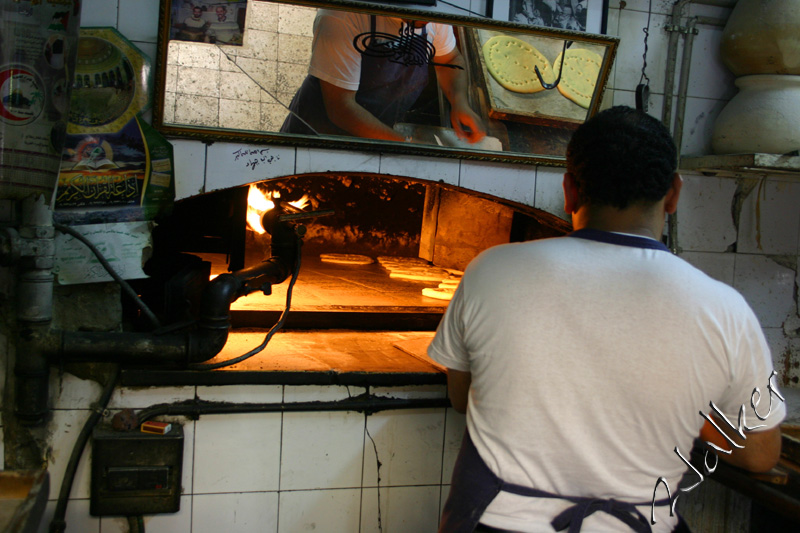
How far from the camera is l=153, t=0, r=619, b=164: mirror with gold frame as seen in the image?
2139 mm

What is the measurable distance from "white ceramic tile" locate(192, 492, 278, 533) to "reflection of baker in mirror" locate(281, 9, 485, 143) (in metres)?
1.32

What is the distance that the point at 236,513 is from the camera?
2.20 metres

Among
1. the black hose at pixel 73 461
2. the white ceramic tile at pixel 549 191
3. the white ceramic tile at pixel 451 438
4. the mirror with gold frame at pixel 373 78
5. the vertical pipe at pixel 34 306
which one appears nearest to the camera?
the vertical pipe at pixel 34 306

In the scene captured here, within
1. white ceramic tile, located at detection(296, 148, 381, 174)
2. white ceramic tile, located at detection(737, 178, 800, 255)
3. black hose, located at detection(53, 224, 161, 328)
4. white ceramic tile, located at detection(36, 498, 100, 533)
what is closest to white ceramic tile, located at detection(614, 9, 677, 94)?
white ceramic tile, located at detection(737, 178, 800, 255)

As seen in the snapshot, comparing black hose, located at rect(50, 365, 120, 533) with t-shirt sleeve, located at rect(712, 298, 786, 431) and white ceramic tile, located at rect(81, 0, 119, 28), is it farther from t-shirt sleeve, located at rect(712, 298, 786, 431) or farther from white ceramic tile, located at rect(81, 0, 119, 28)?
t-shirt sleeve, located at rect(712, 298, 786, 431)

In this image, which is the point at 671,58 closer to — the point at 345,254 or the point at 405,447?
A: the point at 405,447

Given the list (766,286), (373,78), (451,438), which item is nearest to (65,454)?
(451,438)

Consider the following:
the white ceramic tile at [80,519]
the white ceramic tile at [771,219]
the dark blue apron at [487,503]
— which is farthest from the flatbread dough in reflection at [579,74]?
the white ceramic tile at [80,519]

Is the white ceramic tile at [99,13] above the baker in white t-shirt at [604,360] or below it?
above

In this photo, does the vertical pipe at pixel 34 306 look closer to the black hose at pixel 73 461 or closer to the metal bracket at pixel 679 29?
the black hose at pixel 73 461

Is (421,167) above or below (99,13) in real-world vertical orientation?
A: below

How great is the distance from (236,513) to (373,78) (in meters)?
1.64

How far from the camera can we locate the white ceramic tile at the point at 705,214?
8.98ft

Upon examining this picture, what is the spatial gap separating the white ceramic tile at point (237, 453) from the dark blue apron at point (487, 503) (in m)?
0.90
